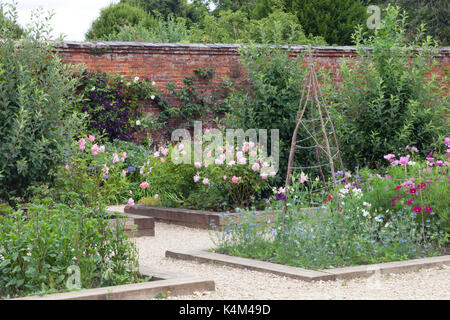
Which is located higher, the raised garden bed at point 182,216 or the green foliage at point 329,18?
the green foliage at point 329,18

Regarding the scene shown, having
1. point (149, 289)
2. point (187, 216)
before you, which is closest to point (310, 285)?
point (149, 289)

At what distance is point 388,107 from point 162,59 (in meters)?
5.25

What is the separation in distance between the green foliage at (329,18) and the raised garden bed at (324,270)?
694 inches

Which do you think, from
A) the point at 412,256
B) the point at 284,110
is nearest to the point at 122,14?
the point at 284,110

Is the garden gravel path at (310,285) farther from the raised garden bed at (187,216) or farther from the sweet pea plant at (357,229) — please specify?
the raised garden bed at (187,216)

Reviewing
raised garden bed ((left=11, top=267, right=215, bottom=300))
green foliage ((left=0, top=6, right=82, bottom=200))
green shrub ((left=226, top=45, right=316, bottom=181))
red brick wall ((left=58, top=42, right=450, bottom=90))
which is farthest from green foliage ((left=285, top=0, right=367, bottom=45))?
raised garden bed ((left=11, top=267, right=215, bottom=300))

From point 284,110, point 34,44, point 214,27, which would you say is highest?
point 214,27

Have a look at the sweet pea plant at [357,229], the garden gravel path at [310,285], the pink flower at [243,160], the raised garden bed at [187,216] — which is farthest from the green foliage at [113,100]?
the garden gravel path at [310,285]

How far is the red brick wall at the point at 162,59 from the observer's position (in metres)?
12.0

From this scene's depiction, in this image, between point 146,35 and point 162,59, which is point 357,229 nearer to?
point 162,59

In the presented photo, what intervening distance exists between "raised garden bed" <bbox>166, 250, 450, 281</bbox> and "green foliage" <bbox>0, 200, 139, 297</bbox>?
3.65ft

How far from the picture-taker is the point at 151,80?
41.1 ft
